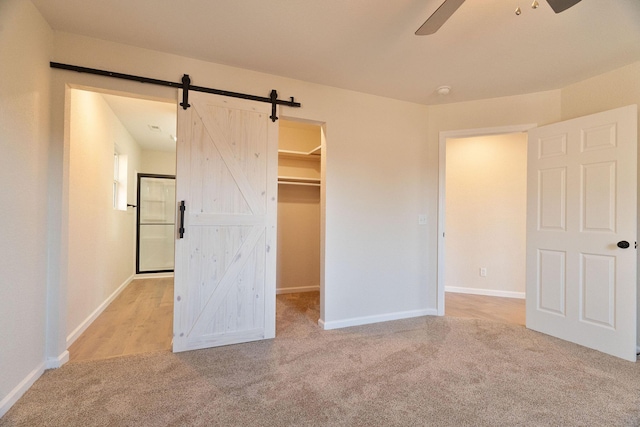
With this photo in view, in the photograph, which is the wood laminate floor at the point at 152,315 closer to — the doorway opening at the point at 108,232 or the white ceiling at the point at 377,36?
the doorway opening at the point at 108,232

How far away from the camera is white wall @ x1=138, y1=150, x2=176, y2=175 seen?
572cm

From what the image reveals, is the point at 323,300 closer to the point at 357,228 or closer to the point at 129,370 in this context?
the point at 357,228

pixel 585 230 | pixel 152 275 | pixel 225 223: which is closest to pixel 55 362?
pixel 225 223

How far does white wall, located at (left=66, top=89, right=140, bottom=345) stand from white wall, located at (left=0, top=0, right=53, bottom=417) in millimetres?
523

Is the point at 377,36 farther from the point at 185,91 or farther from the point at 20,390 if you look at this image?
the point at 20,390

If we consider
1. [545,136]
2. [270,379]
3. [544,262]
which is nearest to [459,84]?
[545,136]

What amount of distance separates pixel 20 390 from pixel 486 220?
5.15 m

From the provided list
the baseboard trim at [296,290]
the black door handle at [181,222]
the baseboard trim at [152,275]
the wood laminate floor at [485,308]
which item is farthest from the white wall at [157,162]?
the wood laminate floor at [485,308]

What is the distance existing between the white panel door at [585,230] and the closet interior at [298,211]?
2.73 metres

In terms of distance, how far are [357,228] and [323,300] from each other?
826 millimetres

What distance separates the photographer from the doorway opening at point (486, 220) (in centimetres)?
428

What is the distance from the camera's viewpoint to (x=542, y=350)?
253cm

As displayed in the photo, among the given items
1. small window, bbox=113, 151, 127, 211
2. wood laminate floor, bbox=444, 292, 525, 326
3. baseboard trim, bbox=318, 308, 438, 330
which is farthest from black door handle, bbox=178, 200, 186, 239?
wood laminate floor, bbox=444, 292, 525, 326

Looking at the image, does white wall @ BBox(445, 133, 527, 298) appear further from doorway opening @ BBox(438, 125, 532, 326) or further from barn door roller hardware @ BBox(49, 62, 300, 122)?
barn door roller hardware @ BBox(49, 62, 300, 122)
